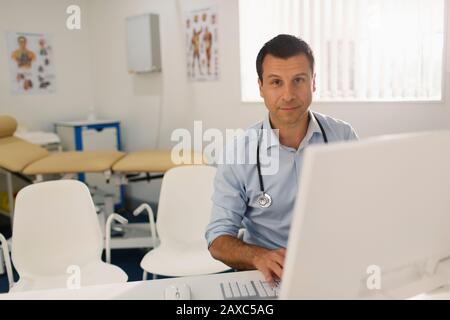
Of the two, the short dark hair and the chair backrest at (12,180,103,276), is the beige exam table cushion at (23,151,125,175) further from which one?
the short dark hair

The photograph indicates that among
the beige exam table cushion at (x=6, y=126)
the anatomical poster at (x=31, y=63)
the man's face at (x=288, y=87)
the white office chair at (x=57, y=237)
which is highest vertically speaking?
the anatomical poster at (x=31, y=63)

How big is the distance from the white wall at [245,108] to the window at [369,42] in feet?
0.21

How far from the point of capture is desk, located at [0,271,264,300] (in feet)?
3.91

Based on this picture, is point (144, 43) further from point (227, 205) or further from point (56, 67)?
point (227, 205)

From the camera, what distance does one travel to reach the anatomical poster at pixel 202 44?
380 centimetres

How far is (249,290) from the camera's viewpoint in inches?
47.7

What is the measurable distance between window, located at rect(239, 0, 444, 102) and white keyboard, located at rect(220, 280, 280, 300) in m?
1.92

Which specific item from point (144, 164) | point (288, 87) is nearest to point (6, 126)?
point (144, 164)

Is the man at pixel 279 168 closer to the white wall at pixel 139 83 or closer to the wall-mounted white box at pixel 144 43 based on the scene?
the white wall at pixel 139 83

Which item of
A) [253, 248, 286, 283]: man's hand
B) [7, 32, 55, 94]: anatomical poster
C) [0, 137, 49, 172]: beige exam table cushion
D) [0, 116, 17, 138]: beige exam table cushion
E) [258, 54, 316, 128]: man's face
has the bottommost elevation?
[253, 248, 286, 283]: man's hand

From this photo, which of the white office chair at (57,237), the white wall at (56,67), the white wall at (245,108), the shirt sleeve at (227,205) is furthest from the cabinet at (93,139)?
the shirt sleeve at (227,205)

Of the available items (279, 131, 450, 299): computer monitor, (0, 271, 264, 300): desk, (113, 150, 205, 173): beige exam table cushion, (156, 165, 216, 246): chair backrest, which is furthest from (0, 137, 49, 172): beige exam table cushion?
(279, 131, 450, 299): computer monitor

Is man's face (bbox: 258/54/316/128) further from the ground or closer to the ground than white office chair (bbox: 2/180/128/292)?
further from the ground
